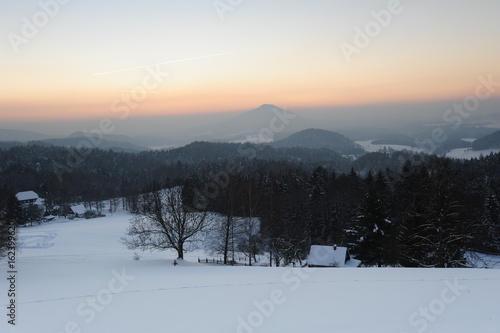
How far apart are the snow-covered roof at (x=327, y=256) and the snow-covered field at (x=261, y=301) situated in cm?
1402

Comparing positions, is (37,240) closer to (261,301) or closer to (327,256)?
(327,256)

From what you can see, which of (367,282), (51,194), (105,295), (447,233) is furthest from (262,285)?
(51,194)

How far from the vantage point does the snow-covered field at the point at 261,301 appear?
6.84 metres

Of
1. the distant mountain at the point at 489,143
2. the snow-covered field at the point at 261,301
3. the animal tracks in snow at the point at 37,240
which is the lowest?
the animal tracks in snow at the point at 37,240

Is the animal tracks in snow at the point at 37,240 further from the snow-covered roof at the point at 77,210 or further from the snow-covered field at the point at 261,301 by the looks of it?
the snow-covered roof at the point at 77,210

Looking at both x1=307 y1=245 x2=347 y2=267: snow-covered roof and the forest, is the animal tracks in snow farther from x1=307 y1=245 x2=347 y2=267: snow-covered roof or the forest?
x1=307 y1=245 x2=347 y2=267: snow-covered roof

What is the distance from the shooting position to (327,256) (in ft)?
84.6

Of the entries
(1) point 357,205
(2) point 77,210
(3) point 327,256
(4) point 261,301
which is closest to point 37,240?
(2) point 77,210

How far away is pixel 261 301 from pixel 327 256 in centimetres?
1909

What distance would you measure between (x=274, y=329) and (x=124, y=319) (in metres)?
3.88

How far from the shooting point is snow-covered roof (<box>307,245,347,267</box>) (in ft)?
82.5

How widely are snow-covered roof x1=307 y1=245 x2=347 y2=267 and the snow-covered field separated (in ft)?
46.0

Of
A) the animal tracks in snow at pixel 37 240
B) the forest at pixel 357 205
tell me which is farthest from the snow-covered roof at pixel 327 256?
the animal tracks in snow at pixel 37 240

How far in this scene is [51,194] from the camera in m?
78.1
